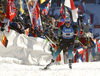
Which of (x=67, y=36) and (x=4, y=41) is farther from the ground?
(x=67, y=36)

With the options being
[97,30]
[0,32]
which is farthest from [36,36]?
[97,30]

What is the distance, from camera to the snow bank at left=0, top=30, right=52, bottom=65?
9.26 metres

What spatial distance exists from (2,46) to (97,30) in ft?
70.9

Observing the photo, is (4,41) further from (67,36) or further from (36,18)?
(36,18)

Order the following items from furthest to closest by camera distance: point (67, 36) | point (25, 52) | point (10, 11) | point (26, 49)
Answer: point (10, 11) → point (26, 49) → point (25, 52) → point (67, 36)

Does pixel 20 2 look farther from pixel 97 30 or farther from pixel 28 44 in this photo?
pixel 97 30

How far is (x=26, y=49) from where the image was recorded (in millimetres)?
9602

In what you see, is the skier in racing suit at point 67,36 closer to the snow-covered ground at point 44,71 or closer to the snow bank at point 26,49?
the snow-covered ground at point 44,71

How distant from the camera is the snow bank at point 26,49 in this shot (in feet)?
30.4

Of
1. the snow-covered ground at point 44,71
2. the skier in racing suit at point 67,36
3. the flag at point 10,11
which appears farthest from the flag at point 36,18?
the skier in racing suit at point 67,36

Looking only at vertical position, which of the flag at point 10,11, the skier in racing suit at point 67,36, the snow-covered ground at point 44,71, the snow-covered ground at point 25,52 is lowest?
the snow-covered ground at point 25,52

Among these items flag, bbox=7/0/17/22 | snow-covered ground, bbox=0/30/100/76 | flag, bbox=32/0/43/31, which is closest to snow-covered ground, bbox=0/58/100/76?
snow-covered ground, bbox=0/30/100/76

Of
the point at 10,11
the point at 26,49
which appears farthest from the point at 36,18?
the point at 26,49

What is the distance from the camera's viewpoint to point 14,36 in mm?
9555
